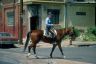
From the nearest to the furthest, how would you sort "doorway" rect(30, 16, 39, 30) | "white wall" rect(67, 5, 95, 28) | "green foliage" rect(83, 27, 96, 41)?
1. "green foliage" rect(83, 27, 96, 41)
2. "doorway" rect(30, 16, 39, 30)
3. "white wall" rect(67, 5, 95, 28)

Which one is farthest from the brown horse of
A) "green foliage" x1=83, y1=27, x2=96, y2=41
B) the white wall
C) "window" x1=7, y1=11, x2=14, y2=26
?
"window" x1=7, y1=11, x2=14, y2=26

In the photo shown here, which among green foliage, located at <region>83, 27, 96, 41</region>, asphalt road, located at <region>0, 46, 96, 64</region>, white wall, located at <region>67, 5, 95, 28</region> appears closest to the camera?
asphalt road, located at <region>0, 46, 96, 64</region>

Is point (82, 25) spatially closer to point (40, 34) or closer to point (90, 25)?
point (90, 25)

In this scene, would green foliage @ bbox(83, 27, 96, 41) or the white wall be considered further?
the white wall

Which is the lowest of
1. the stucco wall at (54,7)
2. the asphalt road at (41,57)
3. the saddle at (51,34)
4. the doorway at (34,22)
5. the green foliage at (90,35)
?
the asphalt road at (41,57)

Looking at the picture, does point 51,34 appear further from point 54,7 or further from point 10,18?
point 10,18

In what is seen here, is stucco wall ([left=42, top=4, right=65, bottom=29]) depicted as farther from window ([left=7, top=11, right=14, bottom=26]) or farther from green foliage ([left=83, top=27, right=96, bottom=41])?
window ([left=7, top=11, right=14, bottom=26])

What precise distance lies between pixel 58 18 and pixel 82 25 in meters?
2.96

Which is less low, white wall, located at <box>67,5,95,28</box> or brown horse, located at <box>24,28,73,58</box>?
white wall, located at <box>67,5,95,28</box>

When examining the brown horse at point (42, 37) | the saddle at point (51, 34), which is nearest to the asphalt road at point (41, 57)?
the brown horse at point (42, 37)

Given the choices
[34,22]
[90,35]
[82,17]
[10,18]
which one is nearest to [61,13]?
[82,17]

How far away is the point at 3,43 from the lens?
34812 mm

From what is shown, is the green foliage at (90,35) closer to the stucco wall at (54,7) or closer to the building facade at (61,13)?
the building facade at (61,13)

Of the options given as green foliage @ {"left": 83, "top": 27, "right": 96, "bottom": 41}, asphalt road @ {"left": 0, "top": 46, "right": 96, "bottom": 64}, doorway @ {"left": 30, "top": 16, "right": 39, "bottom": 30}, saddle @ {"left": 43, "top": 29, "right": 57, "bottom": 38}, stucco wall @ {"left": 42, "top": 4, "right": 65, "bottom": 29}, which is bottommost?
asphalt road @ {"left": 0, "top": 46, "right": 96, "bottom": 64}
